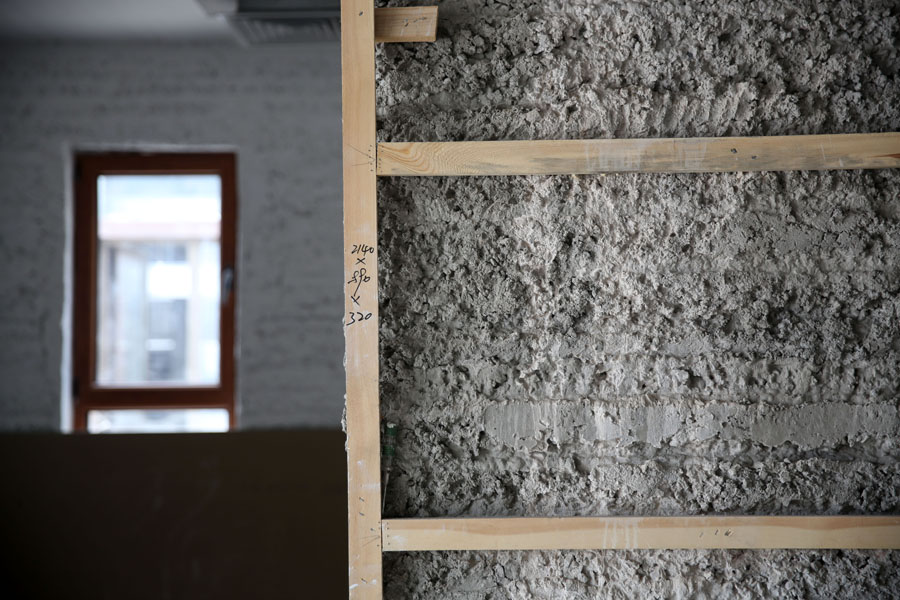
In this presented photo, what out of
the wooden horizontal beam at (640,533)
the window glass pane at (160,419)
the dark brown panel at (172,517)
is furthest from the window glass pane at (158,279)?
the wooden horizontal beam at (640,533)

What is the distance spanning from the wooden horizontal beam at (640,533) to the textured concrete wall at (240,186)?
188 cm

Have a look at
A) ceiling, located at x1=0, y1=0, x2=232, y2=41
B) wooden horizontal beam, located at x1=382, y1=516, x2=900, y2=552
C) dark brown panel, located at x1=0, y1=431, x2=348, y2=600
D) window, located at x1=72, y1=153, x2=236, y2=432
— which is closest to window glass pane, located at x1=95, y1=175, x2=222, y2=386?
window, located at x1=72, y1=153, x2=236, y2=432

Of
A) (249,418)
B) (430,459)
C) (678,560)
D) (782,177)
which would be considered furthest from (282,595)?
(782,177)

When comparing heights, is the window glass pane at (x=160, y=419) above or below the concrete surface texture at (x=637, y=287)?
below

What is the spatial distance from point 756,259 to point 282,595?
2.60 metres

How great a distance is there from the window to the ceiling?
564mm

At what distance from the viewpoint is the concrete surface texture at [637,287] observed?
58.9 inches

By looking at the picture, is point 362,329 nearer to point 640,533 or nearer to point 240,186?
point 640,533

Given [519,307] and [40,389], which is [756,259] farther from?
[40,389]

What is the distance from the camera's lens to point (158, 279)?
11.5 ft

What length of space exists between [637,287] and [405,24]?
2.49 ft

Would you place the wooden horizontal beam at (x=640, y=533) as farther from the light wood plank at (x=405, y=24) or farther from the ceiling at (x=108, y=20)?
the ceiling at (x=108, y=20)

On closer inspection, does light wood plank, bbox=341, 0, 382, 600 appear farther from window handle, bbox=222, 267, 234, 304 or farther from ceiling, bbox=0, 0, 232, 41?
window handle, bbox=222, 267, 234, 304

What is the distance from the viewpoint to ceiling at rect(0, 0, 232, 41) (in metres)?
2.92
